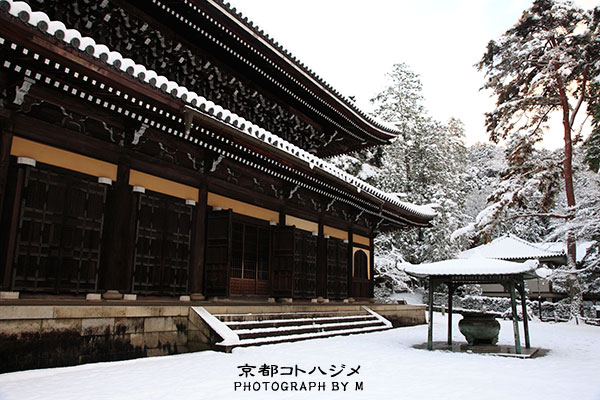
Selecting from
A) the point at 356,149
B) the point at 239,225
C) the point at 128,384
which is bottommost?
the point at 128,384

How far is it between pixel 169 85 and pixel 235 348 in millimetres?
4741

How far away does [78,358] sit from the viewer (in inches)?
267

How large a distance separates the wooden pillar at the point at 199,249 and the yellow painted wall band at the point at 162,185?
0.20 m

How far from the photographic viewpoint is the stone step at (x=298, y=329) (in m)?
Result: 9.01

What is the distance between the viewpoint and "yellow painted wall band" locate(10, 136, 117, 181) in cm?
720

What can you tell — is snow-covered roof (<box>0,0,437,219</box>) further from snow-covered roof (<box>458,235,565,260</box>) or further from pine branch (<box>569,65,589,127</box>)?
snow-covered roof (<box>458,235,565,260</box>)

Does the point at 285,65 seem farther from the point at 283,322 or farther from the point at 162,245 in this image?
the point at 283,322

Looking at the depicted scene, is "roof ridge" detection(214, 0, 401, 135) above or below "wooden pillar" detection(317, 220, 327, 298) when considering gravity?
above

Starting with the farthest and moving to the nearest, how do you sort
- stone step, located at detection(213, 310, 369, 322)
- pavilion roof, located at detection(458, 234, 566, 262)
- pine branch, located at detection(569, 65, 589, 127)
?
pavilion roof, located at detection(458, 234, 566, 262)
pine branch, located at detection(569, 65, 589, 127)
stone step, located at detection(213, 310, 369, 322)

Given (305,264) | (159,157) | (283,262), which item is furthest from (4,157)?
(305,264)

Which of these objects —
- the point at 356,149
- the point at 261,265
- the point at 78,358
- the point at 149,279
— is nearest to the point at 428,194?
the point at 356,149

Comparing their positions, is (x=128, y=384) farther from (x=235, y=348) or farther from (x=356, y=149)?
(x=356, y=149)

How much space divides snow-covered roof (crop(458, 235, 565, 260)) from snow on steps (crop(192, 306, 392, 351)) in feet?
56.8

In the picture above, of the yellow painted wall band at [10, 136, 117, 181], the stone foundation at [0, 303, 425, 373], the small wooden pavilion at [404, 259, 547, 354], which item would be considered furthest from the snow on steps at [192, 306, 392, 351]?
the yellow painted wall band at [10, 136, 117, 181]
